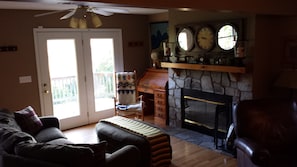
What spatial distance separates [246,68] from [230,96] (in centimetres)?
62

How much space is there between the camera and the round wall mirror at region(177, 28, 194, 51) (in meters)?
4.95

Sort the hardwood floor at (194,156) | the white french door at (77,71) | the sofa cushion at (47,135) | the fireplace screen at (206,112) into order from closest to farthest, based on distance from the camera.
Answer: the sofa cushion at (47,135)
the hardwood floor at (194,156)
the fireplace screen at (206,112)
the white french door at (77,71)

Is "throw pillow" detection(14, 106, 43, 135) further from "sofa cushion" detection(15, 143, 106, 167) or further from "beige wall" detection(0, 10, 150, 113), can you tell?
"sofa cushion" detection(15, 143, 106, 167)

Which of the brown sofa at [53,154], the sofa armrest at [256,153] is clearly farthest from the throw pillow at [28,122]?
the sofa armrest at [256,153]

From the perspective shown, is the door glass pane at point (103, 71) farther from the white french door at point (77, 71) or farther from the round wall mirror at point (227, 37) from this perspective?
the round wall mirror at point (227, 37)

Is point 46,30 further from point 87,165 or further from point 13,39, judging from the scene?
point 87,165

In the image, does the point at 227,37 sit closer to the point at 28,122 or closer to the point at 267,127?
the point at 267,127

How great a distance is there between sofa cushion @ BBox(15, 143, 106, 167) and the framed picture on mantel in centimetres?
310

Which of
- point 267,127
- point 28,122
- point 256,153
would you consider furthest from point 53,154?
point 267,127

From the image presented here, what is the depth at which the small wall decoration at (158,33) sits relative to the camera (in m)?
6.23

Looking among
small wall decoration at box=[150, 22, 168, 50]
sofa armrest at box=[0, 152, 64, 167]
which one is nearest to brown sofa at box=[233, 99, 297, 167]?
sofa armrest at box=[0, 152, 64, 167]

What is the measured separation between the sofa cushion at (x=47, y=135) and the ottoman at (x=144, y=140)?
0.61 metres

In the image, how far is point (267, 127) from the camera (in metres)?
3.25

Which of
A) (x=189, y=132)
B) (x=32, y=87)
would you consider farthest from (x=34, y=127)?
(x=189, y=132)
